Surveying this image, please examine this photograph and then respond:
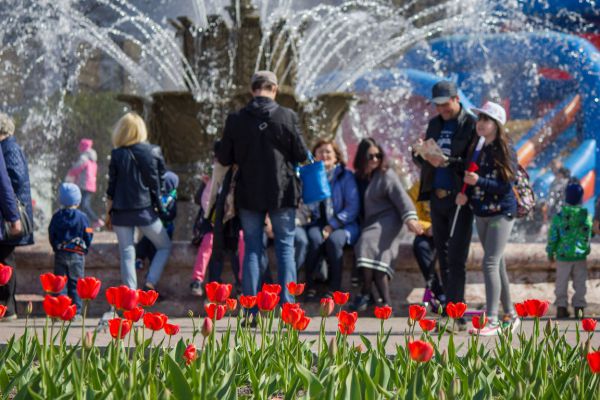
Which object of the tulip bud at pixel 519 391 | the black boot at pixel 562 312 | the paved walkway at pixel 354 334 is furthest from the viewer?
the black boot at pixel 562 312

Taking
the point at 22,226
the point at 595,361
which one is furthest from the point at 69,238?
the point at 595,361

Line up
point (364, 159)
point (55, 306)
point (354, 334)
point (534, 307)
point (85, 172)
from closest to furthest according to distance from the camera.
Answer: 1. point (55, 306)
2. point (534, 307)
3. point (354, 334)
4. point (364, 159)
5. point (85, 172)

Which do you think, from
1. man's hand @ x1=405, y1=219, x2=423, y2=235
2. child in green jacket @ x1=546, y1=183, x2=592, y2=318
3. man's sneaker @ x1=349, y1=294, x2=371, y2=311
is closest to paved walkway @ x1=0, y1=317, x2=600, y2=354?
man's sneaker @ x1=349, y1=294, x2=371, y2=311

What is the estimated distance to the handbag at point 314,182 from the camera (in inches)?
250

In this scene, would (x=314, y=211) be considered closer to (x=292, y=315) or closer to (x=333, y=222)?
(x=333, y=222)

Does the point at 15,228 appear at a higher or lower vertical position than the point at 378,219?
lower

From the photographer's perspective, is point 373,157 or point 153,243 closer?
point 153,243

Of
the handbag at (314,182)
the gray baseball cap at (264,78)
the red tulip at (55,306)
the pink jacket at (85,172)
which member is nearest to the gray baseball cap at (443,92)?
the handbag at (314,182)

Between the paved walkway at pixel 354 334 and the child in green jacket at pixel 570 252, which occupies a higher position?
the child in green jacket at pixel 570 252

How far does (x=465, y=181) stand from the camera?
5887mm

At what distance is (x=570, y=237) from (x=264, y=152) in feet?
8.39

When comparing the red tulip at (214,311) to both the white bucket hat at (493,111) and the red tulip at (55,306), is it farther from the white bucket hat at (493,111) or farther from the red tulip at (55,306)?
the white bucket hat at (493,111)

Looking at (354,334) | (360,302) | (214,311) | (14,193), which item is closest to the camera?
(214,311)

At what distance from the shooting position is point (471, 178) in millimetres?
5848
